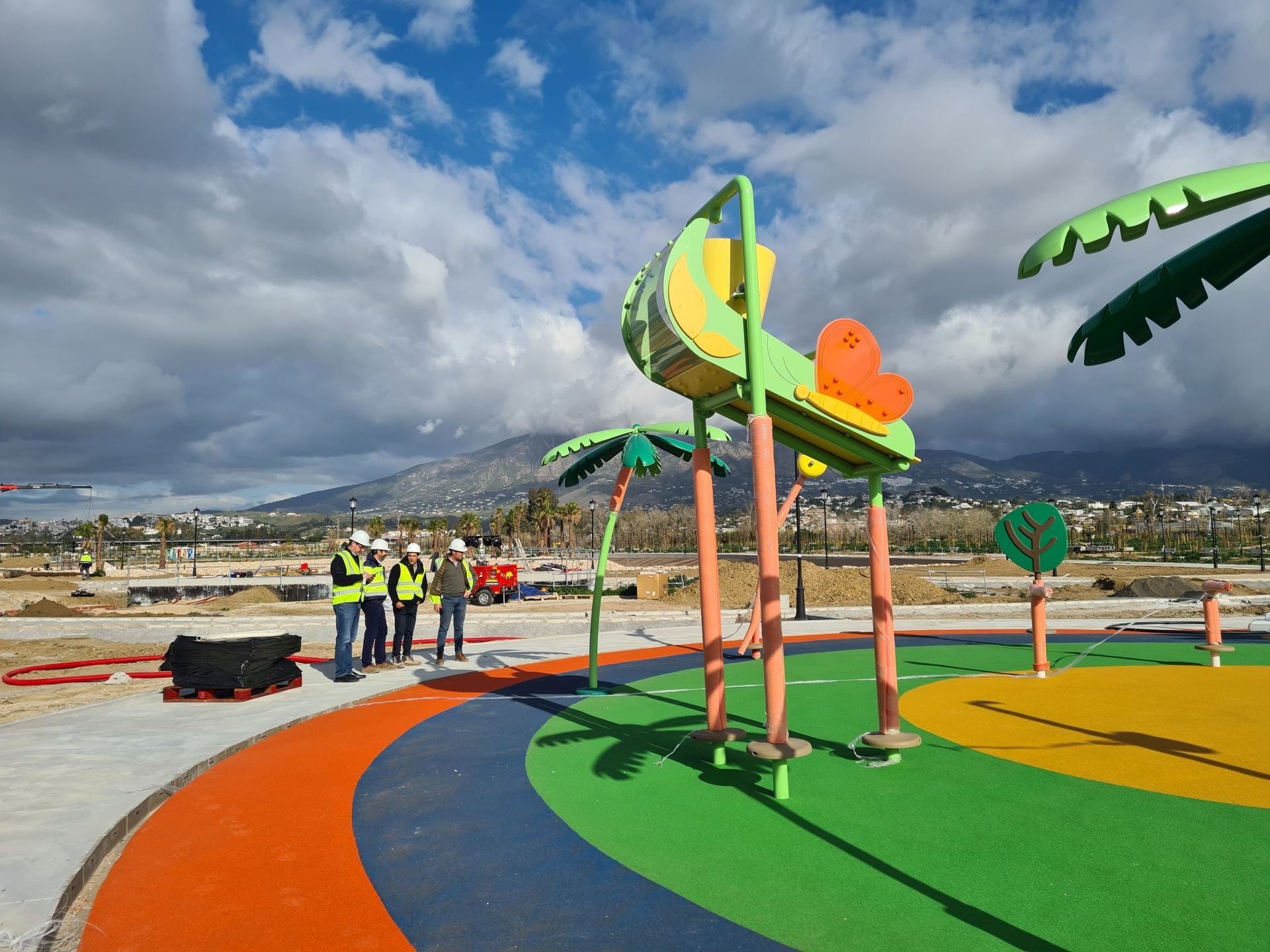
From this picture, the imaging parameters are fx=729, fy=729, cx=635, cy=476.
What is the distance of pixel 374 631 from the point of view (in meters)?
12.8

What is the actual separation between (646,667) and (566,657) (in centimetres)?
224

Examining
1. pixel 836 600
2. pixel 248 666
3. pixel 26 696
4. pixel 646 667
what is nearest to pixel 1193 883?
pixel 646 667

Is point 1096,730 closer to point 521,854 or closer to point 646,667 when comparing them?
point 521,854

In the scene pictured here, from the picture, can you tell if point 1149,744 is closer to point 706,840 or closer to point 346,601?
point 706,840

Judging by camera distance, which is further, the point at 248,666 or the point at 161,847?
the point at 248,666

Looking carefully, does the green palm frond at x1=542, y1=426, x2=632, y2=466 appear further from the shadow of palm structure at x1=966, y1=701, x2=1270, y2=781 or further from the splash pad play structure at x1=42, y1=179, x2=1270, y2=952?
the shadow of palm structure at x1=966, y1=701, x2=1270, y2=781

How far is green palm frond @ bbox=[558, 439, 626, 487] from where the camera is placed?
10.9 meters

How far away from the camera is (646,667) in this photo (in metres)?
13.0

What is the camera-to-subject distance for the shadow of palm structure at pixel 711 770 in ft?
12.2

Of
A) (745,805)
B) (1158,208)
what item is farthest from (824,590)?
(1158,208)

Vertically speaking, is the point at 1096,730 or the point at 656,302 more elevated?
the point at 656,302

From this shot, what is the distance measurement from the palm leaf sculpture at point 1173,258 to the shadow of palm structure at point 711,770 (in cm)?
332

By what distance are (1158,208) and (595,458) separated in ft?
27.0

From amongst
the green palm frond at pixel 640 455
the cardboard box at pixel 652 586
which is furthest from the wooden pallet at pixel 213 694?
the cardboard box at pixel 652 586
